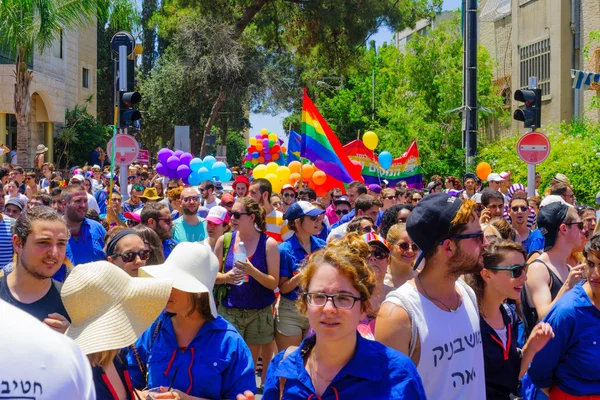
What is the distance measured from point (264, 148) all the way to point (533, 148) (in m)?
13.3

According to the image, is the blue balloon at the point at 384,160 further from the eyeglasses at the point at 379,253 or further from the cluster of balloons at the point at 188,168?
the eyeglasses at the point at 379,253

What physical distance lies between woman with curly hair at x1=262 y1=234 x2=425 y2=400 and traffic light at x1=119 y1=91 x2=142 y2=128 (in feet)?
35.7

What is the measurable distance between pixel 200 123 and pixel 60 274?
3084cm

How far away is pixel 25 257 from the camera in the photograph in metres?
4.45

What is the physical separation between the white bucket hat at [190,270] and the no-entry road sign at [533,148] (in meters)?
10.0

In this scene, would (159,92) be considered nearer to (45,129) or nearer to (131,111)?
(45,129)

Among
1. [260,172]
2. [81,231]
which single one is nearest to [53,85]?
[260,172]

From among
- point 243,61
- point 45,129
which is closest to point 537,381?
point 243,61

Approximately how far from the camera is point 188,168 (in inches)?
730

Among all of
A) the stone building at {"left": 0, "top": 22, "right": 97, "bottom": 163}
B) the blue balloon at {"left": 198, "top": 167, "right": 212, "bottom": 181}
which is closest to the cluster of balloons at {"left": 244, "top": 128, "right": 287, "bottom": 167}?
the blue balloon at {"left": 198, "top": 167, "right": 212, "bottom": 181}

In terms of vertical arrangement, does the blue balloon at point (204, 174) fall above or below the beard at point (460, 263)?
above

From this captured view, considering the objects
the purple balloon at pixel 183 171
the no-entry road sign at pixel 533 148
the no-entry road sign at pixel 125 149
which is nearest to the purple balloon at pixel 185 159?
the purple balloon at pixel 183 171

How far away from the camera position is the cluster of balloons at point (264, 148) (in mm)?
25359

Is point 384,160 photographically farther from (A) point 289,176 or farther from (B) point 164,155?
(B) point 164,155
